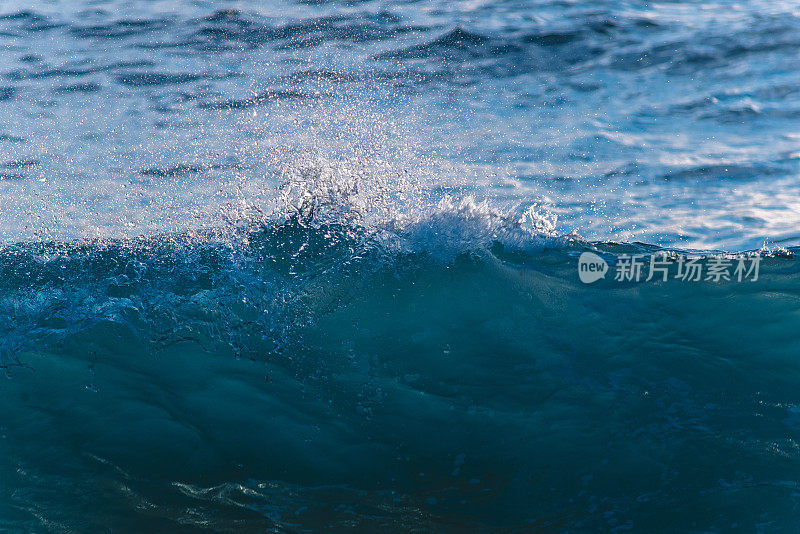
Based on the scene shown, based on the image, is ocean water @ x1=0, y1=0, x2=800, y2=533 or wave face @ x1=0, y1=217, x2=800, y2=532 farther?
ocean water @ x1=0, y1=0, x2=800, y2=533

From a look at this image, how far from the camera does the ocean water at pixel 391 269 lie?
205 inches

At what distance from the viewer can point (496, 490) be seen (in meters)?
5.09

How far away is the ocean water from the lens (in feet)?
17.1

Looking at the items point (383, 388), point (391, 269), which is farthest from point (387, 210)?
point (383, 388)

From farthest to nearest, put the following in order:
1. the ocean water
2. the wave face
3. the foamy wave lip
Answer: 1. the foamy wave lip
2. the ocean water
3. the wave face

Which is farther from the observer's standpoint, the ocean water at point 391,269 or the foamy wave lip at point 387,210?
the foamy wave lip at point 387,210

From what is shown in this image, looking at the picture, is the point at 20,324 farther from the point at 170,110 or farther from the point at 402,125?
the point at 402,125

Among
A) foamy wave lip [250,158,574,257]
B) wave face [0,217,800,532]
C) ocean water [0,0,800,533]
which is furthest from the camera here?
foamy wave lip [250,158,574,257]

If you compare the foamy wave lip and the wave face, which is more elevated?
the foamy wave lip

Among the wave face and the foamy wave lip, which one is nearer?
the wave face

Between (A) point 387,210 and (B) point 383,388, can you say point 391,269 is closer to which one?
(A) point 387,210

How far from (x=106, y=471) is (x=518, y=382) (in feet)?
10.5

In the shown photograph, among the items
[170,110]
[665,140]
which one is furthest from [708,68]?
[170,110]

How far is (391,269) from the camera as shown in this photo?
5.96 metres
